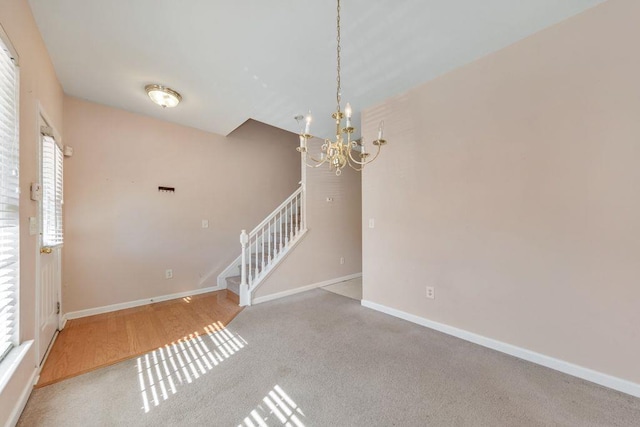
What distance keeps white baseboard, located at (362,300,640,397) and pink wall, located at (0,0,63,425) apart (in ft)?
10.1

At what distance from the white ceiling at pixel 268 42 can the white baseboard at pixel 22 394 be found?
88.6 inches

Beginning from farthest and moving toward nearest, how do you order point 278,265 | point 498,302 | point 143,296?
1. point 278,265
2. point 143,296
3. point 498,302

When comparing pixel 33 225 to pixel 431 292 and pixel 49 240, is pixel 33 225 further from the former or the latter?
pixel 431 292

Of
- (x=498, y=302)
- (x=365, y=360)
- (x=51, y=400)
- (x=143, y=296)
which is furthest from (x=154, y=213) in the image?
(x=498, y=302)

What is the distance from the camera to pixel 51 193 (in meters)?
2.30

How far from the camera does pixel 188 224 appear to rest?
3.73 meters

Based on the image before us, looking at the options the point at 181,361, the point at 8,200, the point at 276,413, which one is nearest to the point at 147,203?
the point at 8,200

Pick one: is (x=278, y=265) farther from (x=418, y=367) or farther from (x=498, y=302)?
(x=498, y=302)

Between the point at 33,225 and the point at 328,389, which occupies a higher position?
the point at 33,225

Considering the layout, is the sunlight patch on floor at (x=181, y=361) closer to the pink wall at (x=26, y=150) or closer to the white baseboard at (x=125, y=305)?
the pink wall at (x=26, y=150)

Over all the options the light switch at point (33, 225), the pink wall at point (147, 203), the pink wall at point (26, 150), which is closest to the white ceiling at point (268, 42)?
the pink wall at point (26, 150)

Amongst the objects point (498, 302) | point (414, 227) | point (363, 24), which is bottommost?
point (498, 302)

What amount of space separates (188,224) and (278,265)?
1.49 meters

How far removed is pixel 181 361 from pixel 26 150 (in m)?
1.88
